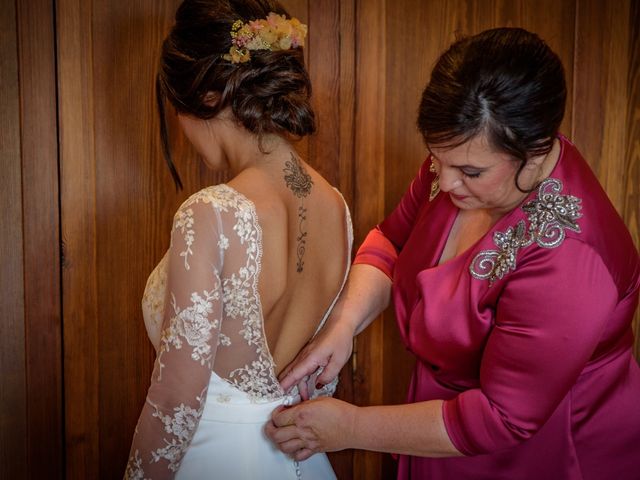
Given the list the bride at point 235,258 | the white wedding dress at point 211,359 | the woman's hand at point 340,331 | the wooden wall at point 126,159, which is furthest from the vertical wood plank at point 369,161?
the white wedding dress at point 211,359

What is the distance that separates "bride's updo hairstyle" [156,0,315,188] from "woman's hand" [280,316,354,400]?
0.42 m

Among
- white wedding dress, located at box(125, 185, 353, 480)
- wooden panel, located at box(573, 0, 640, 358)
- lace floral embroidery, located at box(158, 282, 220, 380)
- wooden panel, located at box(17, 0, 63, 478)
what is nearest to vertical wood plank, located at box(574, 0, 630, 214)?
wooden panel, located at box(573, 0, 640, 358)

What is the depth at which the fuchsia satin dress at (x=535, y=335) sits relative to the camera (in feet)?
3.26

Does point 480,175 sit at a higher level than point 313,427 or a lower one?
higher

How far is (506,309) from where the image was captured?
1042mm

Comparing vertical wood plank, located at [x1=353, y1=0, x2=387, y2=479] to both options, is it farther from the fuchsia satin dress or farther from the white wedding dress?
the white wedding dress

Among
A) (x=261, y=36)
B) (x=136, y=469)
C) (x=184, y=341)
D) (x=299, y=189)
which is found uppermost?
(x=261, y=36)

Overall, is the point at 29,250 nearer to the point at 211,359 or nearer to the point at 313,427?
the point at 211,359

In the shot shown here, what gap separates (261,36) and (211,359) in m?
0.59

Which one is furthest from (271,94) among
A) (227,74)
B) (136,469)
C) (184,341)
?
(136,469)

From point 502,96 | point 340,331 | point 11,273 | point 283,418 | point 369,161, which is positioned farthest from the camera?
point 369,161

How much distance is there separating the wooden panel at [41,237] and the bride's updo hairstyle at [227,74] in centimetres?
57

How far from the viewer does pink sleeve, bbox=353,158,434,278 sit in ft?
4.82

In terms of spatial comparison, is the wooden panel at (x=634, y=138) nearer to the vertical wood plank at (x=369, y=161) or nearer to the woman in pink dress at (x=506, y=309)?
the vertical wood plank at (x=369, y=161)
